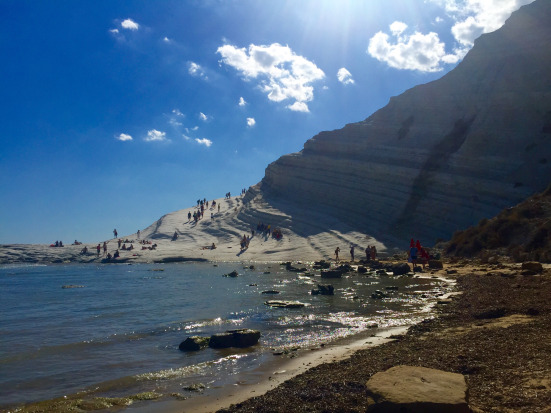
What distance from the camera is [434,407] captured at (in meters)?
4.27

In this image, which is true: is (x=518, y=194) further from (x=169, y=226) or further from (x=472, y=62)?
(x=169, y=226)

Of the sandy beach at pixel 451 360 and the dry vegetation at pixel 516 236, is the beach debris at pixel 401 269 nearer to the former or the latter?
the dry vegetation at pixel 516 236

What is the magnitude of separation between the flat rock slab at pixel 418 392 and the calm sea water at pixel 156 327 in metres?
4.06

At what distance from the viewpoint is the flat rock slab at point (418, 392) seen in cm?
428

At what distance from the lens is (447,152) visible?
4944 cm

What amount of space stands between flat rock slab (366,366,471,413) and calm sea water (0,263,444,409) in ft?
13.3

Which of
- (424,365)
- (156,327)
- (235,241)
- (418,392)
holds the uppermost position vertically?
(235,241)

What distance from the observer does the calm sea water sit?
27.5 feet

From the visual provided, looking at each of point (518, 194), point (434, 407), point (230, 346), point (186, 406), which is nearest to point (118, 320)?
point (230, 346)

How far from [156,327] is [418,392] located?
1056 centimetres

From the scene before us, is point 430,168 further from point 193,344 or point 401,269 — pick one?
point 193,344

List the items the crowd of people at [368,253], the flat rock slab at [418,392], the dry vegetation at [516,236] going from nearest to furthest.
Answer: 1. the flat rock slab at [418,392]
2. the dry vegetation at [516,236]
3. the crowd of people at [368,253]

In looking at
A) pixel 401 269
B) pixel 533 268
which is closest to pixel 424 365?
pixel 533 268

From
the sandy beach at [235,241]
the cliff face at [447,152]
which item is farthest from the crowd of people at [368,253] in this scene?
the cliff face at [447,152]
